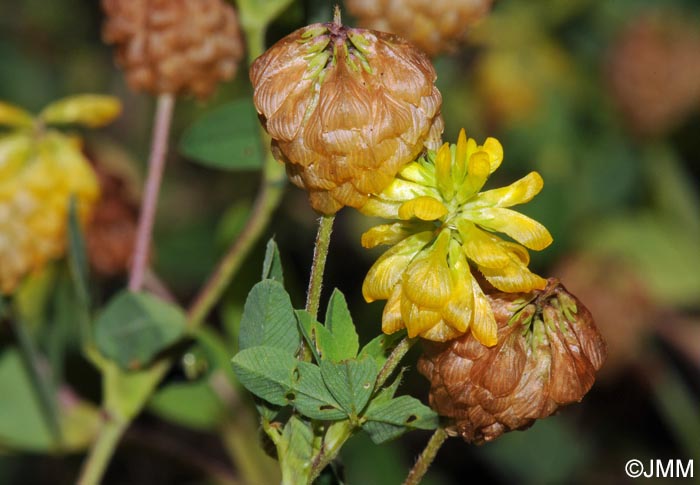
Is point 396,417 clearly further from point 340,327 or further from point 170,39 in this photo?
point 170,39

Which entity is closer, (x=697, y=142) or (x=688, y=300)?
(x=688, y=300)

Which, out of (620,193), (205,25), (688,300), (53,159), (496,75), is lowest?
(688,300)

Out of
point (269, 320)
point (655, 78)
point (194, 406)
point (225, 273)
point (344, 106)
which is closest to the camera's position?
point (344, 106)

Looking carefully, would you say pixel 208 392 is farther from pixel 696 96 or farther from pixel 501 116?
pixel 696 96

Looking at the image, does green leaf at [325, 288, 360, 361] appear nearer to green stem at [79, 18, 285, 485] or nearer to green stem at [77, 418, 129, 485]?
green stem at [79, 18, 285, 485]

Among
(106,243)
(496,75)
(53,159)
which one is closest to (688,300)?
(496,75)

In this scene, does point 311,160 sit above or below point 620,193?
above

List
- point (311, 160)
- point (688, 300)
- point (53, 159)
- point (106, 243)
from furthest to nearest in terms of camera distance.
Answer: point (688, 300) → point (106, 243) → point (53, 159) → point (311, 160)

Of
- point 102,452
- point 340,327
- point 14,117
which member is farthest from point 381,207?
point 14,117
